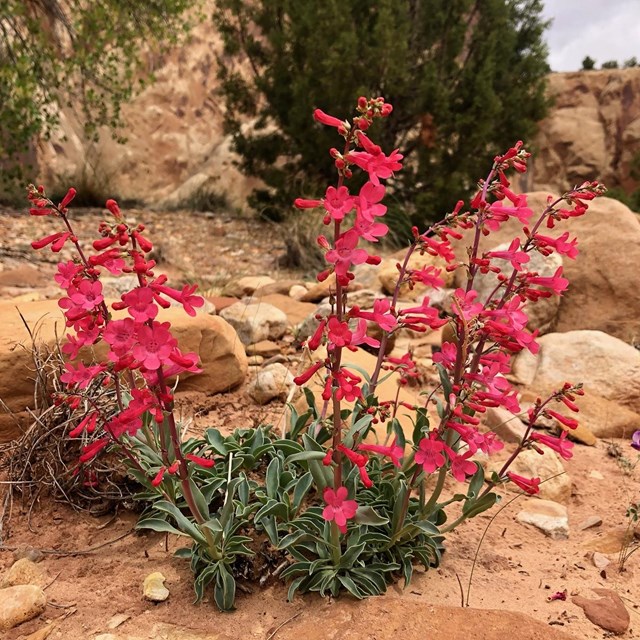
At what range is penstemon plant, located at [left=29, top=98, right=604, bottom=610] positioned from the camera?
1.38m

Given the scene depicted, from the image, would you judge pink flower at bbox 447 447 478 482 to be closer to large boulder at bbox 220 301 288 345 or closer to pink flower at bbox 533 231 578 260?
pink flower at bbox 533 231 578 260

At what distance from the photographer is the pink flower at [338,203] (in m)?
1.31

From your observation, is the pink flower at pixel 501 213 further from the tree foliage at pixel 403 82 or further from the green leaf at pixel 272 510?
the tree foliage at pixel 403 82

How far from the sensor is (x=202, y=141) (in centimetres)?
1730

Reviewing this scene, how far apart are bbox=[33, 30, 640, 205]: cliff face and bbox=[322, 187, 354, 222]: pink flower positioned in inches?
382

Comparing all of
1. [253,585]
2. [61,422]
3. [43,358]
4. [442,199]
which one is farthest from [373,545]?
[442,199]

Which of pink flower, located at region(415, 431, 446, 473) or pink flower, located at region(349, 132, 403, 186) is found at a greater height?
pink flower, located at region(349, 132, 403, 186)

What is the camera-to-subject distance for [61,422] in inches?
90.1

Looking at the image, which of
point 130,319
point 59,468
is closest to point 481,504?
point 130,319

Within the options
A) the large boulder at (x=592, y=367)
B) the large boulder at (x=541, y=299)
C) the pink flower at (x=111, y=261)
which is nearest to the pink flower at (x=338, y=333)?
the pink flower at (x=111, y=261)

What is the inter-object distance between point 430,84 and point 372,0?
5.03 feet

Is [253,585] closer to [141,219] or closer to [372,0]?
[141,219]

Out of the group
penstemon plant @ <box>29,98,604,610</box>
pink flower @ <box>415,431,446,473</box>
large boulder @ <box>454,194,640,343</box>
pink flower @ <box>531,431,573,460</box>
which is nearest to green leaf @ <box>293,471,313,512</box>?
penstemon plant @ <box>29,98,604,610</box>

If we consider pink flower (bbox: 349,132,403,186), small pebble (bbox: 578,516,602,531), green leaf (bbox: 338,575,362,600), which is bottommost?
small pebble (bbox: 578,516,602,531)
